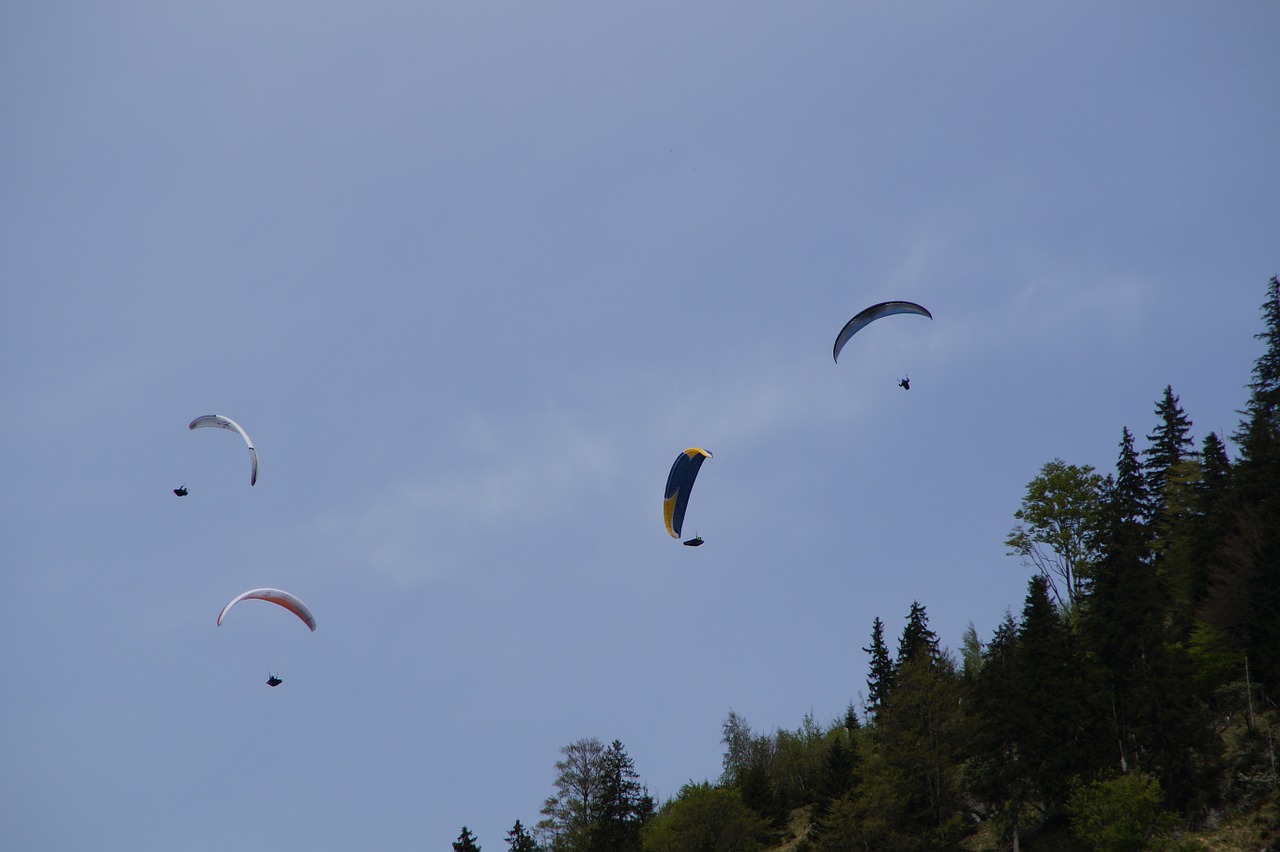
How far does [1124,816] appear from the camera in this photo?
45.4 m

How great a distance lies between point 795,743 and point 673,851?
24.8m

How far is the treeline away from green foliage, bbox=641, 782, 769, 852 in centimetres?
9

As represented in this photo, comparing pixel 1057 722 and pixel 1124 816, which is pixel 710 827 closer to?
pixel 1057 722

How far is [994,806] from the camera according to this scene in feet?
184

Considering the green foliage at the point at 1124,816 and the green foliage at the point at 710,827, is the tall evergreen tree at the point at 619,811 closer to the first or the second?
the green foliage at the point at 710,827

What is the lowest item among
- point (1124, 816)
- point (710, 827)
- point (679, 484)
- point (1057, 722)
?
point (1124, 816)

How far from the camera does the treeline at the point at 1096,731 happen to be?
47375 millimetres

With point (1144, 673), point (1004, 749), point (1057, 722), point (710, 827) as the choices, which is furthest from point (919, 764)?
point (710, 827)

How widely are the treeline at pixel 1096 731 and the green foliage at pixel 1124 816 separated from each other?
7 cm

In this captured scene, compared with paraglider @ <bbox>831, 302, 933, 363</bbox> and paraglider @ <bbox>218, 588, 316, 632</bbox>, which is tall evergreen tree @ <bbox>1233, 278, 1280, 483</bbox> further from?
paraglider @ <bbox>218, 588, 316, 632</bbox>

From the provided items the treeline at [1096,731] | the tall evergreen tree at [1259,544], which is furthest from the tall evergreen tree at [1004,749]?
the tall evergreen tree at [1259,544]

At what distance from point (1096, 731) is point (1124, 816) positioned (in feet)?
19.8

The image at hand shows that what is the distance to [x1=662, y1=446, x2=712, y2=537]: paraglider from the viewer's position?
53.2 m

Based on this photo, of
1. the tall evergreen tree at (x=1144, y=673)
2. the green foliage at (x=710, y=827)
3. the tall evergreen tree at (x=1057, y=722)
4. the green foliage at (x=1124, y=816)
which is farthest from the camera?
the green foliage at (x=710, y=827)
